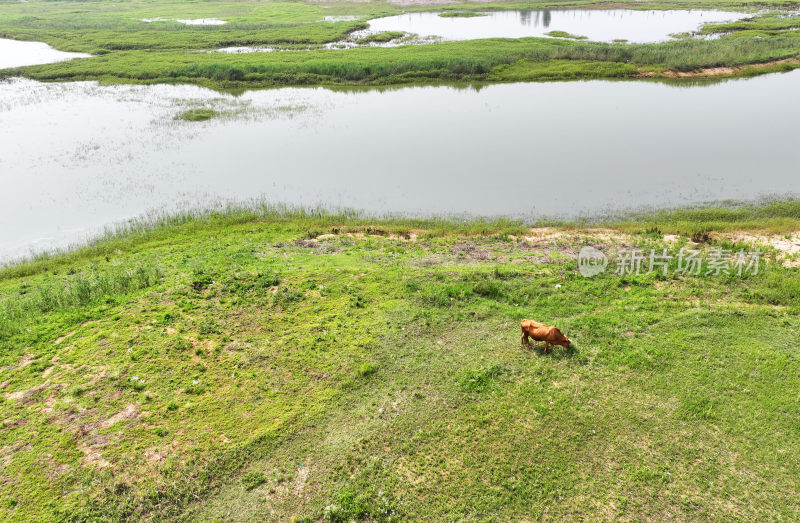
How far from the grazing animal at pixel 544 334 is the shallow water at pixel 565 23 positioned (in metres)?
62.5

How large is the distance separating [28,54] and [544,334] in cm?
7958

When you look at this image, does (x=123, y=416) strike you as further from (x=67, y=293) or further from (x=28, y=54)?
(x=28, y=54)

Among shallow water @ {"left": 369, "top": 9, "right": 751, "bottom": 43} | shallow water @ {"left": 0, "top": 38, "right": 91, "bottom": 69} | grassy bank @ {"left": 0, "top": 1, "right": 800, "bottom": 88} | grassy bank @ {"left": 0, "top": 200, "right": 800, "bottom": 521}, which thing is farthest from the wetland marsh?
shallow water @ {"left": 369, "top": 9, "right": 751, "bottom": 43}

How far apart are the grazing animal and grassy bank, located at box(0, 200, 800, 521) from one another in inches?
15.3

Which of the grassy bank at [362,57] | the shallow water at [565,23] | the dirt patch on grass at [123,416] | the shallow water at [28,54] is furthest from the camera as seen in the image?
the shallow water at [565,23]

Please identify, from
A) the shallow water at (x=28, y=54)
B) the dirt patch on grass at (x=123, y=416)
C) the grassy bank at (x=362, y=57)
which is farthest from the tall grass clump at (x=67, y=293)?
the shallow water at (x=28, y=54)

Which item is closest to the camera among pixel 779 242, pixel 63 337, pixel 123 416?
pixel 123 416

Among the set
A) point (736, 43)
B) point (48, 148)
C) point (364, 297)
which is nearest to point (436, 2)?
point (736, 43)

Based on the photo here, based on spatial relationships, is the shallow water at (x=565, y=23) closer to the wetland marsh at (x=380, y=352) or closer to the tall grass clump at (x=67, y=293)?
the wetland marsh at (x=380, y=352)

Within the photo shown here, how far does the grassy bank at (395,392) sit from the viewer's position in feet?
30.8

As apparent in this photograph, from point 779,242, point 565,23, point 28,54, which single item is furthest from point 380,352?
point 565,23

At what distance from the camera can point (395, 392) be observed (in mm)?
11859

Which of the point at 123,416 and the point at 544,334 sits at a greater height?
the point at 544,334

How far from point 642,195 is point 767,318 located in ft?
39.1
